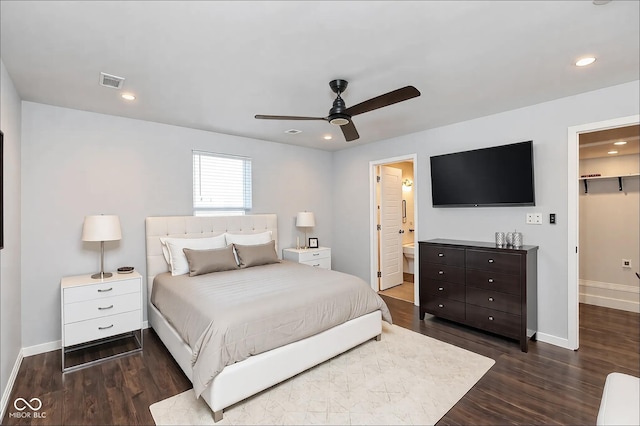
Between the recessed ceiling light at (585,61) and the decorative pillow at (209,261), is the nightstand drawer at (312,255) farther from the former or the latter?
the recessed ceiling light at (585,61)

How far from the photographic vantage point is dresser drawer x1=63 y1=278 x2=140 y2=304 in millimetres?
2852

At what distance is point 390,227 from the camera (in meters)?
5.58

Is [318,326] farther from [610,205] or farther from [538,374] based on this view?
[610,205]

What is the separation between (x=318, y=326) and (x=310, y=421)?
0.73m

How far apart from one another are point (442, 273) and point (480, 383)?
1.42 meters

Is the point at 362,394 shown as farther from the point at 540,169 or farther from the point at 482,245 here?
the point at 540,169

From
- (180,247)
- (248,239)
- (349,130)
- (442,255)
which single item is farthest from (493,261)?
(180,247)

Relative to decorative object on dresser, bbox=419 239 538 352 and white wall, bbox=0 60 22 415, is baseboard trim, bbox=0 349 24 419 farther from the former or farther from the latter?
decorative object on dresser, bbox=419 239 538 352

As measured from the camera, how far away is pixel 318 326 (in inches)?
106

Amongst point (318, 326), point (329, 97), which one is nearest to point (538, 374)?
point (318, 326)

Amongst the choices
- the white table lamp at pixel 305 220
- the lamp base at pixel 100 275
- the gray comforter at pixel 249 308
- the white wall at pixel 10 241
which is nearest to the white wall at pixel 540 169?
the white table lamp at pixel 305 220

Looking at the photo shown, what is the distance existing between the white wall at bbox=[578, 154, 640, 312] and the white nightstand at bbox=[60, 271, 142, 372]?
601 cm

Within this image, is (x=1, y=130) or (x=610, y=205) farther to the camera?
(x=610, y=205)

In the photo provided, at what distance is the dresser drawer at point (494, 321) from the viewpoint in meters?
3.15
